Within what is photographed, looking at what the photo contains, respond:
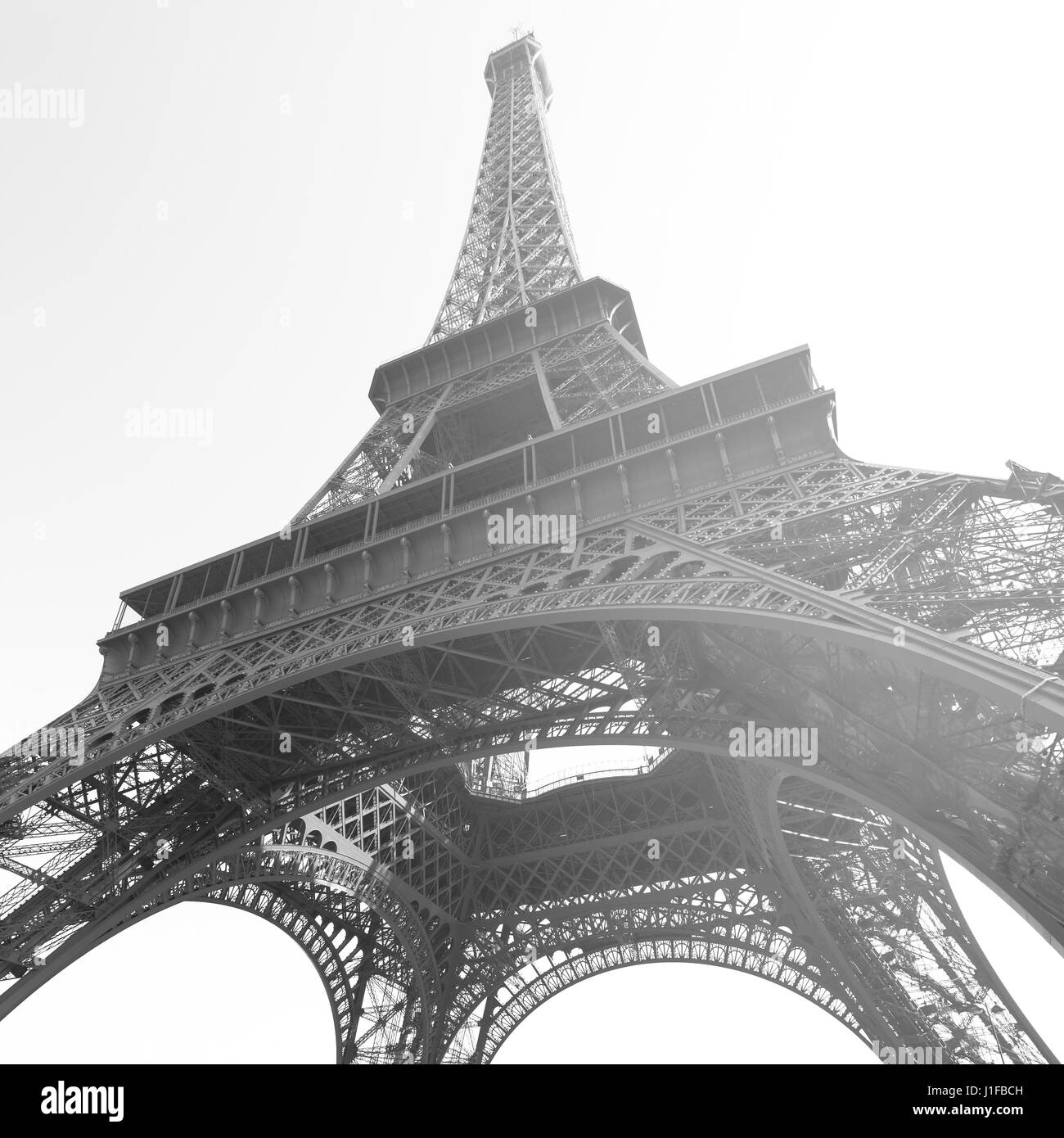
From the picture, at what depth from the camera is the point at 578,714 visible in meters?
20.7

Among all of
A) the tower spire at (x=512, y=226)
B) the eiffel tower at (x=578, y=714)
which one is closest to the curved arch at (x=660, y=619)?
the eiffel tower at (x=578, y=714)

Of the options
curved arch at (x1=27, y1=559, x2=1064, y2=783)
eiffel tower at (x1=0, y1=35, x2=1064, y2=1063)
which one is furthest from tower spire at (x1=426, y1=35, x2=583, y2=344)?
curved arch at (x1=27, y1=559, x2=1064, y2=783)

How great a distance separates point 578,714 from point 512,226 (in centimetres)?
2822

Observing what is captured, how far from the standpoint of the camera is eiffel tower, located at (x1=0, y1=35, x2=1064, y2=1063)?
13.7 meters

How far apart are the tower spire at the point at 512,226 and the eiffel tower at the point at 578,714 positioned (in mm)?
632

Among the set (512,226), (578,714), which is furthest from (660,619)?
(512,226)

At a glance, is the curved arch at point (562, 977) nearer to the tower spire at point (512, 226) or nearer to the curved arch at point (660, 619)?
the curved arch at point (660, 619)

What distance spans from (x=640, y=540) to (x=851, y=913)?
1535 centimetres

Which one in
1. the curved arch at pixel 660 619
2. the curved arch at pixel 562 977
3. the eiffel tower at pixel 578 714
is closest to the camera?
the curved arch at pixel 660 619

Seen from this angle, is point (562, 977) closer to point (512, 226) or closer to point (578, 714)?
point (578, 714)

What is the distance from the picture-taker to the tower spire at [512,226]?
3703 centimetres

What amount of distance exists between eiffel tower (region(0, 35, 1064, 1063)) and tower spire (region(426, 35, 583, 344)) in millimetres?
632
